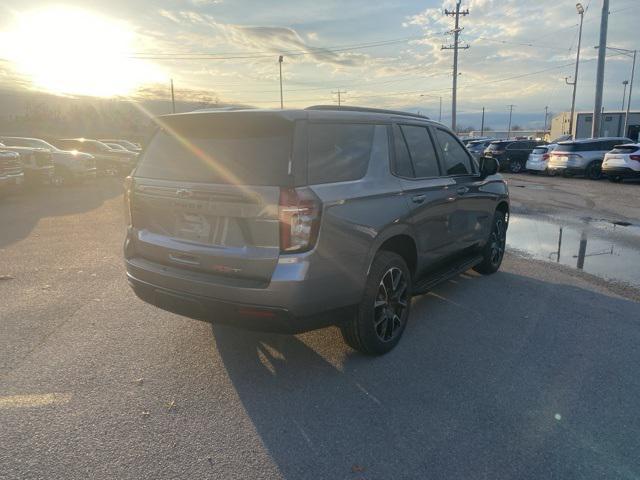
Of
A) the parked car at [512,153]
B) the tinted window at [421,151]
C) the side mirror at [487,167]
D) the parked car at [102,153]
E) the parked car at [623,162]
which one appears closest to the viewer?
the tinted window at [421,151]

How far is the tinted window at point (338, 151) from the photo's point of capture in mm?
3324

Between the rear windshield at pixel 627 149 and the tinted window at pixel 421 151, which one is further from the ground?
the tinted window at pixel 421 151

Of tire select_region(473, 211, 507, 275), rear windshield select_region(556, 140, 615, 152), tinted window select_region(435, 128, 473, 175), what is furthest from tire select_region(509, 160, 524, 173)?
tinted window select_region(435, 128, 473, 175)

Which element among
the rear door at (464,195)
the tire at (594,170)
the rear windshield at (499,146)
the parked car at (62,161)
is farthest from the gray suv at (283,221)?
the rear windshield at (499,146)

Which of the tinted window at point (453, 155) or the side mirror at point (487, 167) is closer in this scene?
the tinted window at point (453, 155)

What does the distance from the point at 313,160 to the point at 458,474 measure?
2078 mm

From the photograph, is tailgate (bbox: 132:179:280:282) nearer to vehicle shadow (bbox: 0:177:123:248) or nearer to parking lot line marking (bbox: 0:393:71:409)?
parking lot line marking (bbox: 0:393:71:409)

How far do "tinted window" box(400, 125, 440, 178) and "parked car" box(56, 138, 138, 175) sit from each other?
2049cm

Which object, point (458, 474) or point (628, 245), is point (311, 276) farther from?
point (628, 245)

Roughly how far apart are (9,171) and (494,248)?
12205mm

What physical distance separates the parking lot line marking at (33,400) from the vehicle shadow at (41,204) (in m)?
5.53

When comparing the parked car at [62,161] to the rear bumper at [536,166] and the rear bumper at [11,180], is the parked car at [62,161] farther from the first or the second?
the rear bumper at [536,166]

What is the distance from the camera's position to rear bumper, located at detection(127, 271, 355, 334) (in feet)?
10.4

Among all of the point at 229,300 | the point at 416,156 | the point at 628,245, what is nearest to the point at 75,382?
the point at 229,300
